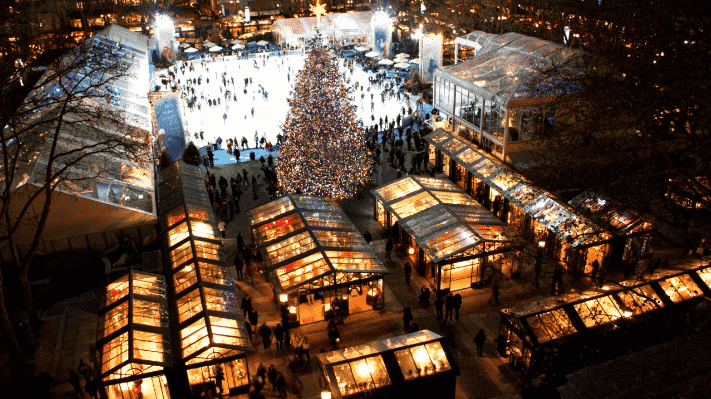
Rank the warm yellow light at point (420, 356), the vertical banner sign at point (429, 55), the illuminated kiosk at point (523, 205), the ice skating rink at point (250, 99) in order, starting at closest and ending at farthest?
the warm yellow light at point (420, 356), the illuminated kiosk at point (523, 205), the ice skating rink at point (250, 99), the vertical banner sign at point (429, 55)

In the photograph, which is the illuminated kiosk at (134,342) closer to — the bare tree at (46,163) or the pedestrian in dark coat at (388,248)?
the bare tree at (46,163)

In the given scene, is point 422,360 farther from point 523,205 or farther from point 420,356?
point 523,205

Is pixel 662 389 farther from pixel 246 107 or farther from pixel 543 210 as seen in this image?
pixel 246 107

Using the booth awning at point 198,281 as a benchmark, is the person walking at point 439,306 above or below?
below

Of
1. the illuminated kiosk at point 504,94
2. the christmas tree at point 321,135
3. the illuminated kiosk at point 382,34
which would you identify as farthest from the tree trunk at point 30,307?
the illuminated kiosk at point 382,34

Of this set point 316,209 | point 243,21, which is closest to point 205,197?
point 316,209

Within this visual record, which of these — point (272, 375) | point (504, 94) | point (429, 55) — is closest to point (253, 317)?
point (272, 375)
